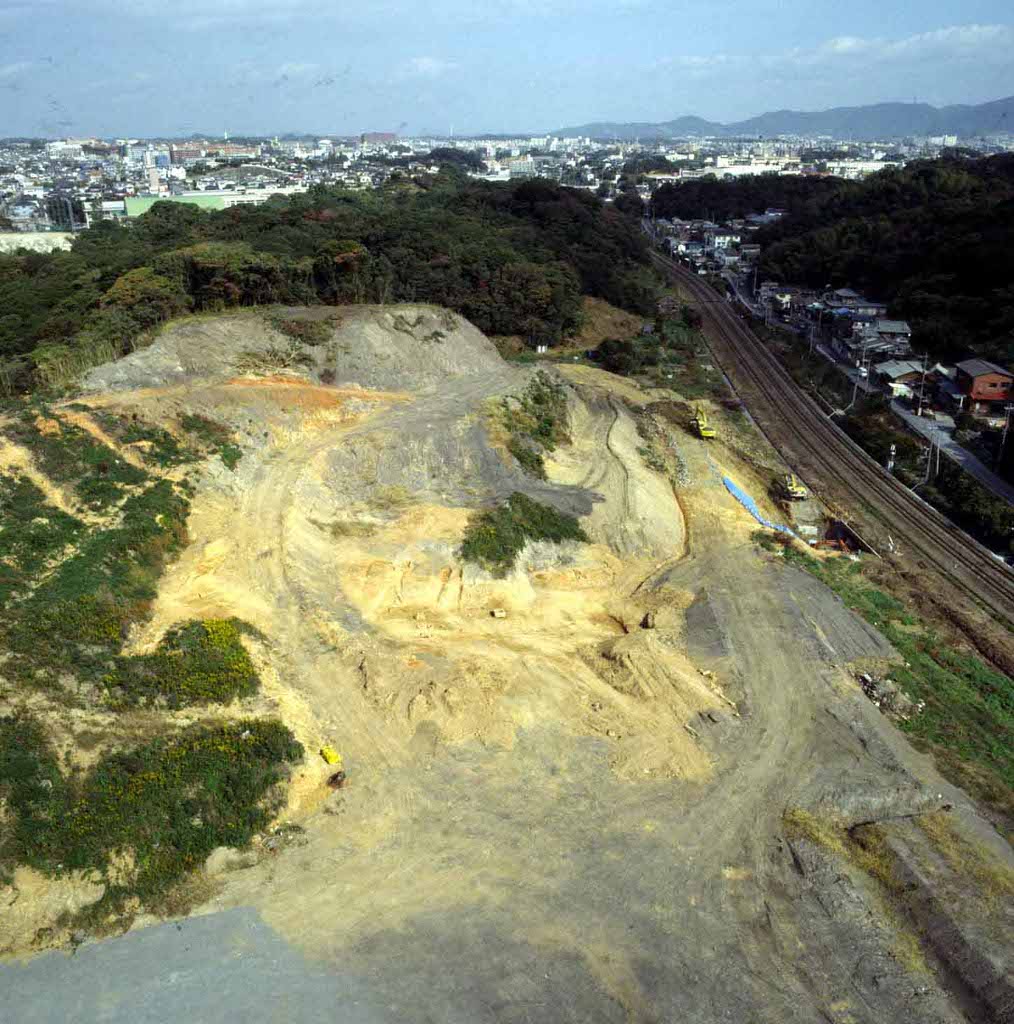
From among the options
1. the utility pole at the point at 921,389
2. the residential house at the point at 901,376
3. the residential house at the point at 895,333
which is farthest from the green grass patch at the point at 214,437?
the residential house at the point at 895,333

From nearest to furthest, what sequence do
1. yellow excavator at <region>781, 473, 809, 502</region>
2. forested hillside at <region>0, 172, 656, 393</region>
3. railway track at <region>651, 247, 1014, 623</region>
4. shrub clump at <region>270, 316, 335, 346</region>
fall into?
railway track at <region>651, 247, 1014, 623</region> → yellow excavator at <region>781, 473, 809, 502</region> → shrub clump at <region>270, 316, 335, 346</region> → forested hillside at <region>0, 172, 656, 393</region>

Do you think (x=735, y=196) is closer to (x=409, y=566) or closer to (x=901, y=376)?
(x=901, y=376)

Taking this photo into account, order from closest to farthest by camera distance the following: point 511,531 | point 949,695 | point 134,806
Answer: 1. point 134,806
2. point 949,695
3. point 511,531

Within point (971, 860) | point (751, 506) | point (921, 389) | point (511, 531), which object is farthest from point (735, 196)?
point (971, 860)

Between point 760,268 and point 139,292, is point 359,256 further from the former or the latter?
point 760,268

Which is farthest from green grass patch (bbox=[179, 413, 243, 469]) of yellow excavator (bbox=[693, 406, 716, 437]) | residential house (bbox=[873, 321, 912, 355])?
residential house (bbox=[873, 321, 912, 355])

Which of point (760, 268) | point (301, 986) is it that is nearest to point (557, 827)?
point (301, 986)

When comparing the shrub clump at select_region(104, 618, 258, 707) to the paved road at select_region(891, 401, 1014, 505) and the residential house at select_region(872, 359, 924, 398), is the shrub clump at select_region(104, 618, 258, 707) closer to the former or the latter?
the paved road at select_region(891, 401, 1014, 505)
